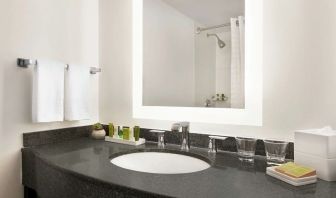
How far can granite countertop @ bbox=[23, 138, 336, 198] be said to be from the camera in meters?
0.66

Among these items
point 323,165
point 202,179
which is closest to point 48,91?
point 202,179

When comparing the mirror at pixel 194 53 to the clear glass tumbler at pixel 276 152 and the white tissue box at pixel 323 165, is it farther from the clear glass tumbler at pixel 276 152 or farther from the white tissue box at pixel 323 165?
the white tissue box at pixel 323 165

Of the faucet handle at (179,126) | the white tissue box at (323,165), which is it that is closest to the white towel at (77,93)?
the faucet handle at (179,126)

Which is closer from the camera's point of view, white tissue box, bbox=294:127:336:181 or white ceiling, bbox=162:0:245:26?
white tissue box, bbox=294:127:336:181

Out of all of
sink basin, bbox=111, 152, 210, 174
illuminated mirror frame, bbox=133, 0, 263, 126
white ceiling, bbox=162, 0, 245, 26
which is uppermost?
white ceiling, bbox=162, 0, 245, 26

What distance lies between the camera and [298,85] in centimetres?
97

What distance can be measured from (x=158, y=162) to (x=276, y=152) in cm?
56

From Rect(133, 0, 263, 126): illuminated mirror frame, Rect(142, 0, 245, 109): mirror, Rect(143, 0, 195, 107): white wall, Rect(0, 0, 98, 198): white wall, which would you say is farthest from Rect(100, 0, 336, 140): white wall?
Rect(0, 0, 98, 198): white wall

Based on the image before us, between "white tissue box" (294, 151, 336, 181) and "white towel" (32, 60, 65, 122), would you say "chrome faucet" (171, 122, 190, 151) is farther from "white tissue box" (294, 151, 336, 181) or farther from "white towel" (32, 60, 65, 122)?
"white towel" (32, 60, 65, 122)

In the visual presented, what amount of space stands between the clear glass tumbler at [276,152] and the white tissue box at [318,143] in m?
0.11

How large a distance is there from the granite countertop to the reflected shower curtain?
0.28 meters

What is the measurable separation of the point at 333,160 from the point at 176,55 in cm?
98

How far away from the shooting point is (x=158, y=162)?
3.91 ft

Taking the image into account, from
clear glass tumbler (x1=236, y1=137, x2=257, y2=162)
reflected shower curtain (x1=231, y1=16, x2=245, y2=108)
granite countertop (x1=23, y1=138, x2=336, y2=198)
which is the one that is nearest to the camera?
granite countertop (x1=23, y1=138, x2=336, y2=198)
